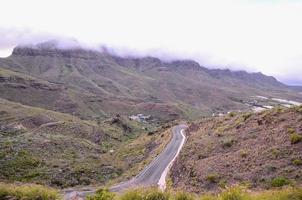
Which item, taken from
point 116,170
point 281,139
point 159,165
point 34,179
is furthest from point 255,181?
point 116,170

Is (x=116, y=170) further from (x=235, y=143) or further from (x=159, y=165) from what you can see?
(x=235, y=143)

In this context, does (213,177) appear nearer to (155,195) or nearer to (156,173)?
(155,195)

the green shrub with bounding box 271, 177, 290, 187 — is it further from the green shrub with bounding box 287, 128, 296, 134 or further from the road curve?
the road curve

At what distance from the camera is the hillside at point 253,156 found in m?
23.9

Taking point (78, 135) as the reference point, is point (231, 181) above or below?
above

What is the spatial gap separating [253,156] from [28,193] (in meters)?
17.6

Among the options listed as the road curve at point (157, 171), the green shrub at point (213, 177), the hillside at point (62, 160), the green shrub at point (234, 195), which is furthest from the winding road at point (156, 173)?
the green shrub at point (234, 195)

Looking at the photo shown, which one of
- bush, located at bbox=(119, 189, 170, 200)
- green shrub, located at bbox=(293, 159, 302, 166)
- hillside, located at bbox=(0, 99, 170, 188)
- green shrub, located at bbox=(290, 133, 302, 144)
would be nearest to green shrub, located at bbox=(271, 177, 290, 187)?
green shrub, located at bbox=(293, 159, 302, 166)

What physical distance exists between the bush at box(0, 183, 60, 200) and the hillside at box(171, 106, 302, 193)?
28.6 feet

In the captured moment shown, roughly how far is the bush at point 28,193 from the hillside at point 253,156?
8732mm

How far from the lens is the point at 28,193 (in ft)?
48.9

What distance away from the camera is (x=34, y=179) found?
51.7m

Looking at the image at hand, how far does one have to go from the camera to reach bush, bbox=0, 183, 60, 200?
14758 millimetres

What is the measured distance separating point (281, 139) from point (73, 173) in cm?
3352
